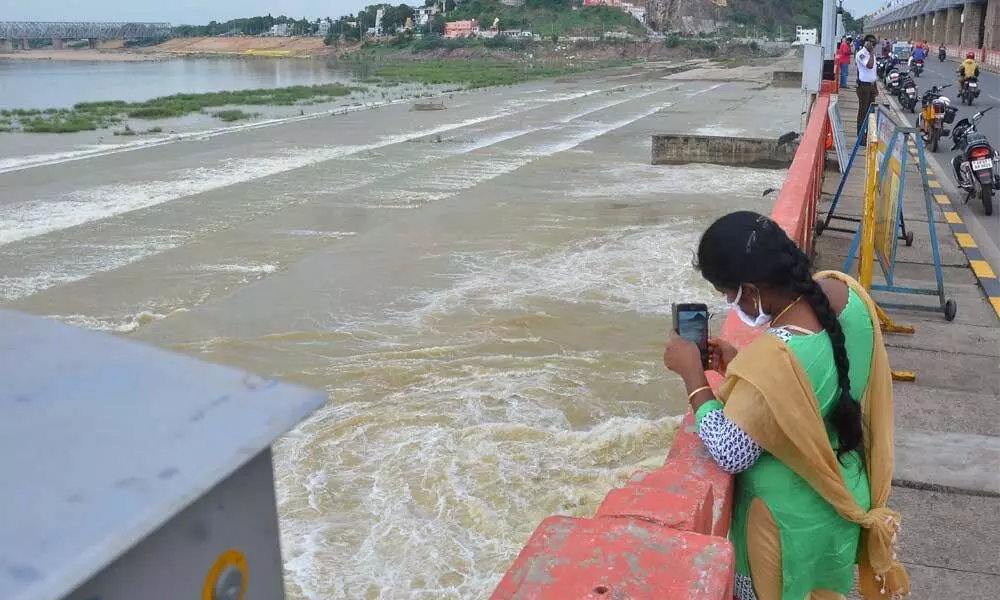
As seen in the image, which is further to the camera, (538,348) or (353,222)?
(353,222)

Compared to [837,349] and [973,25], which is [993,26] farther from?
[837,349]

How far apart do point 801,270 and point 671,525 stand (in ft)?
2.40

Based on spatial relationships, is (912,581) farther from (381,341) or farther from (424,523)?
(381,341)

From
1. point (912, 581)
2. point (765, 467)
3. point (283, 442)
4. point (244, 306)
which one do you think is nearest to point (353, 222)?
point (244, 306)

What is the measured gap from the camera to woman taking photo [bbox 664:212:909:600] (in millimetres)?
2312

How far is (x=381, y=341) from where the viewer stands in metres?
8.75

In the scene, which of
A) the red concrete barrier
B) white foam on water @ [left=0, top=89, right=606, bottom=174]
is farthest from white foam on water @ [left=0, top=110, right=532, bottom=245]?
the red concrete barrier

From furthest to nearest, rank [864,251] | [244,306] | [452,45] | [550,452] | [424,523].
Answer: [452,45]
[244,306]
[864,251]
[550,452]
[424,523]

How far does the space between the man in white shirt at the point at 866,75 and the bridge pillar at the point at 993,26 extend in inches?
1768

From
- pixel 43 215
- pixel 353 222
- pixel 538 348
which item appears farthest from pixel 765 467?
pixel 43 215

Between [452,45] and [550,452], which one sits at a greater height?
[452,45]

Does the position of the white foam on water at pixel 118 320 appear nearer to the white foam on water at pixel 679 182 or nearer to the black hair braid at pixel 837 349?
the black hair braid at pixel 837 349

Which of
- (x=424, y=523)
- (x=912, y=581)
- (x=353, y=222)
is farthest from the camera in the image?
(x=353, y=222)

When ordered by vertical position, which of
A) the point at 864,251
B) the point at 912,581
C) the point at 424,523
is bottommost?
the point at 424,523
